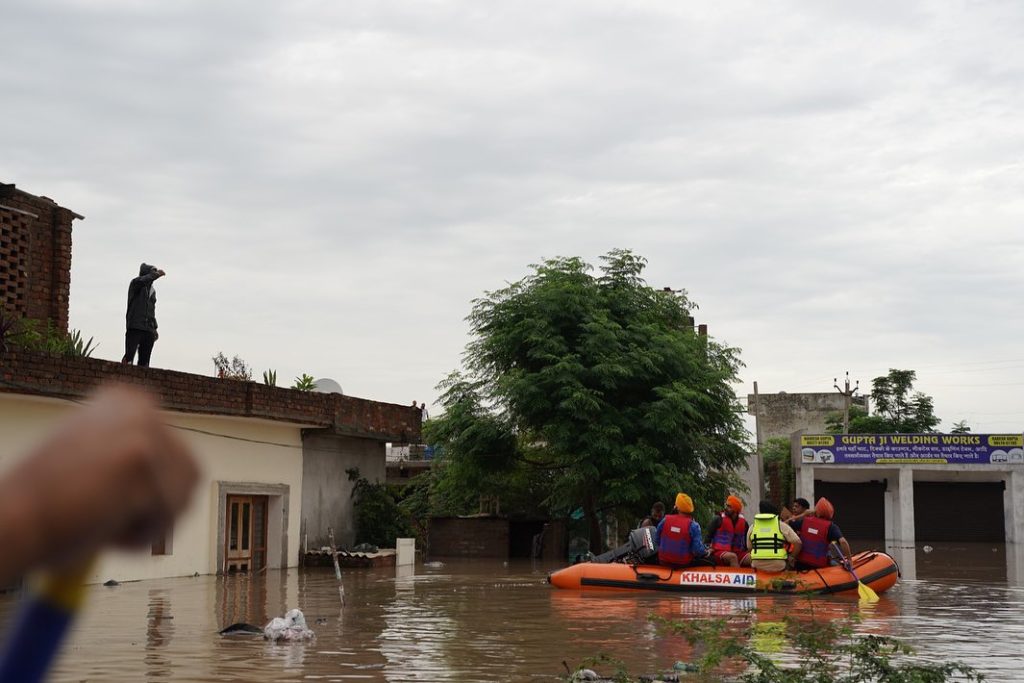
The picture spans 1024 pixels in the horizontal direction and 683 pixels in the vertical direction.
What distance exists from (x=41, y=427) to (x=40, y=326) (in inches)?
212

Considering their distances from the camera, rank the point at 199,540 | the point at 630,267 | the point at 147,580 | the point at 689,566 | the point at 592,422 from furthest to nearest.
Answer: the point at 630,267 → the point at 592,422 → the point at 199,540 → the point at 147,580 → the point at 689,566

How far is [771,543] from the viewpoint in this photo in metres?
20.5

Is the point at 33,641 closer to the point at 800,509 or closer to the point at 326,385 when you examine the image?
the point at 800,509

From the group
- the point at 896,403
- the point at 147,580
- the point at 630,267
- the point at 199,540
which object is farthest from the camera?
the point at 896,403

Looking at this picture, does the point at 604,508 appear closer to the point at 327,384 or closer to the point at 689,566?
the point at 327,384

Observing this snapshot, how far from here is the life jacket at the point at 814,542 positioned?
2072 cm

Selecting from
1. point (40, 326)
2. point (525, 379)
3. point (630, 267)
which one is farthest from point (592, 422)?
point (40, 326)

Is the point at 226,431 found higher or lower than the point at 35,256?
lower

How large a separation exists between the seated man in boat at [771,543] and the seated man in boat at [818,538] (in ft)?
0.51

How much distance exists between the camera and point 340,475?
31531 millimetres

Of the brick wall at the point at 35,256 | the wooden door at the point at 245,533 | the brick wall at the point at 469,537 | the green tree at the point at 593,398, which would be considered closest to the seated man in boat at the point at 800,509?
the green tree at the point at 593,398

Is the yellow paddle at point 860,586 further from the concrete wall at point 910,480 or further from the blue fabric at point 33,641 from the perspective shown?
the concrete wall at point 910,480

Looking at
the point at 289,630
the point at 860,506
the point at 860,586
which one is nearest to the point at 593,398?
the point at 860,586

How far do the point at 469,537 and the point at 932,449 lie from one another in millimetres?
19497
